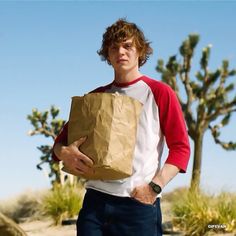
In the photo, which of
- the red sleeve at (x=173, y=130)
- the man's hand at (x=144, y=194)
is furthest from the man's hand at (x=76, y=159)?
the red sleeve at (x=173, y=130)

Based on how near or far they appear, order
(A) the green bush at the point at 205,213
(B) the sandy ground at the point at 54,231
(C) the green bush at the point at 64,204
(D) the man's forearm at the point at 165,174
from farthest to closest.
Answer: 1. (C) the green bush at the point at 64,204
2. (B) the sandy ground at the point at 54,231
3. (A) the green bush at the point at 205,213
4. (D) the man's forearm at the point at 165,174

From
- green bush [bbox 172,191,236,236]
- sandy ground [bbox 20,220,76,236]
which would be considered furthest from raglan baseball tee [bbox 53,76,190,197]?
sandy ground [bbox 20,220,76,236]

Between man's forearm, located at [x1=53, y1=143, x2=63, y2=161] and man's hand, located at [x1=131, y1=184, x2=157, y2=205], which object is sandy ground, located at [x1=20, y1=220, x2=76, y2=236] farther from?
man's hand, located at [x1=131, y1=184, x2=157, y2=205]

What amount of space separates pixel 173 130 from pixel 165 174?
22 centimetres

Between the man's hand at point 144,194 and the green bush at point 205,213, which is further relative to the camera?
the green bush at point 205,213

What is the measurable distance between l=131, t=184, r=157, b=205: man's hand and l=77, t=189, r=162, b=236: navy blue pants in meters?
0.03

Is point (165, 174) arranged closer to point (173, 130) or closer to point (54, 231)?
point (173, 130)

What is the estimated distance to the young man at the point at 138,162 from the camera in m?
2.53

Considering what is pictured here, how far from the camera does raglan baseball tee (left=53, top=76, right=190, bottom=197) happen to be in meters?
2.55

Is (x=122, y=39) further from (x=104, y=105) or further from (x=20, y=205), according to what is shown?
(x=20, y=205)

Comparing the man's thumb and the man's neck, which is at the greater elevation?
the man's neck

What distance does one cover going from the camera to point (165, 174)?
99.5 inches

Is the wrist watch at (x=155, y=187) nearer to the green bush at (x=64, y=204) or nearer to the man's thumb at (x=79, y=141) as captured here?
the man's thumb at (x=79, y=141)

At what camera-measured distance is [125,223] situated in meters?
2.58
